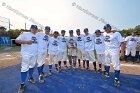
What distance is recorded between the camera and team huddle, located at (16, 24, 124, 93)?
24.9ft

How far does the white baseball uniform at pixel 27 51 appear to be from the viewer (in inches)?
294

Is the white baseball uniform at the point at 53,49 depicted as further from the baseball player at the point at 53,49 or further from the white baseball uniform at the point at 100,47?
the white baseball uniform at the point at 100,47

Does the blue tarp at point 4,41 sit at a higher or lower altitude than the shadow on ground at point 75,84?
higher

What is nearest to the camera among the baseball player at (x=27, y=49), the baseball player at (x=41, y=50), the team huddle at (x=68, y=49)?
the baseball player at (x=27, y=49)

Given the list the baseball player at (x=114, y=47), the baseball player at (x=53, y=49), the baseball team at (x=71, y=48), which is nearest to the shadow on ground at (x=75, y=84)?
the baseball team at (x=71, y=48)

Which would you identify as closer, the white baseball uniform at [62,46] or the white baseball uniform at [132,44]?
the white baseball uniform at [62,46]

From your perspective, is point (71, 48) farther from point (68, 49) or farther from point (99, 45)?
point (99, 45)

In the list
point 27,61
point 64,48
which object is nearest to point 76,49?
point 64,48

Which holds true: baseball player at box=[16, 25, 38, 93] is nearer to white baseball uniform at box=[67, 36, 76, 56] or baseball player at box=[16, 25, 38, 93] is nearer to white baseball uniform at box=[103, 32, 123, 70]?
white baseball uniform at box=[103, 32, 123, 70]

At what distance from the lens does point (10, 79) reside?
9.09 m

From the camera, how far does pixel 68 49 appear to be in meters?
11.5

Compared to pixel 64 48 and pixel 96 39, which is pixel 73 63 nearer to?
pixel 64 48

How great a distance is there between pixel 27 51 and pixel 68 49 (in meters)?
4.20

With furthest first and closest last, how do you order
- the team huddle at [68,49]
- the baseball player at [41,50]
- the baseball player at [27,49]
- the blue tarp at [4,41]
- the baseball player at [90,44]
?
the blue tarp at [4,41]
the baseball player at [90,44]
the baseball player at [41,50]
the team huddle at [68,49]
the baseball player at [27,49]
